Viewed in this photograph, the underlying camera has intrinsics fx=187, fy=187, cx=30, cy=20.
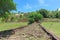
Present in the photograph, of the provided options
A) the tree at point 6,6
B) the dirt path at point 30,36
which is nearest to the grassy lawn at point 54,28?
the dirt path at point 30,36

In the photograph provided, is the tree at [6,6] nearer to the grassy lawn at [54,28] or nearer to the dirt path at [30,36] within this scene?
the grassy lawn at [54,28]

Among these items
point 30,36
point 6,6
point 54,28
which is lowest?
point 54,28

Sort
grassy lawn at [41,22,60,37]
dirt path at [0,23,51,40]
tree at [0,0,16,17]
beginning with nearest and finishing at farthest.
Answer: dirt path at [0,23,51,40] < grassy lawn at [41,22,60,37] < tree at [0,0,16,17]

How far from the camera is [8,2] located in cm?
2245

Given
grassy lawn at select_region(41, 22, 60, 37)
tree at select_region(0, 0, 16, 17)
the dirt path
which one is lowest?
grassy lawn at select_region(41, 22, 60, 37)

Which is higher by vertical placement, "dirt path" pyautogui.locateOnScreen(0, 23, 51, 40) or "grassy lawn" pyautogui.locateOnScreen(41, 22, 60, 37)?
"dirt path" pyautogui.locateOnScreen(0, 23, 51, 40)

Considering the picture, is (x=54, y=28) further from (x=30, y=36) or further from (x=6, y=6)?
(x=30, y=36)

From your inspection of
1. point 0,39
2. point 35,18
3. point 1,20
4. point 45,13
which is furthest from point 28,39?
point 45,13

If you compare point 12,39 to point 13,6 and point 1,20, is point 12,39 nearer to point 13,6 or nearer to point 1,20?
point 13,6

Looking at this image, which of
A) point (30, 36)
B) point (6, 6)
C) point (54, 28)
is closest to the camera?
point (30, 36)

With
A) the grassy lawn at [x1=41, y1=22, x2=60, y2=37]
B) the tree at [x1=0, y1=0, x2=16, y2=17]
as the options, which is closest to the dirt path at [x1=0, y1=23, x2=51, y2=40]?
the grassy lawn at [x1=41, y1=22, x2=60, y2=37]

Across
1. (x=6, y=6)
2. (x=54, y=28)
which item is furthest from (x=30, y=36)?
(x=6, y=6)

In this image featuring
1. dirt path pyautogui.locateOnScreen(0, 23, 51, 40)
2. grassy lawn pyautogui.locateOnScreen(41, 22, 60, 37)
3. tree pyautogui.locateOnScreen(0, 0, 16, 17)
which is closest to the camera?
dirt path pyautogui.locateOnScreen(0, 23, 51, 40)

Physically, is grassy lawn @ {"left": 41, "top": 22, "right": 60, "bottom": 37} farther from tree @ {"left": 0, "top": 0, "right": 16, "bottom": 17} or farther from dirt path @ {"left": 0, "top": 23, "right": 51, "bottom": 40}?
tree @ {"left": 0, "top": 0, "right": 16, "bottom": 17}
